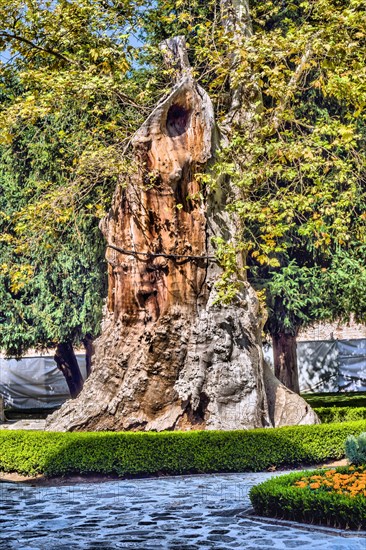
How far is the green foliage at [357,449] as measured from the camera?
9.39 meters

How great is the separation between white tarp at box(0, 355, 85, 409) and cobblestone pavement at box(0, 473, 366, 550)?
19.2 m

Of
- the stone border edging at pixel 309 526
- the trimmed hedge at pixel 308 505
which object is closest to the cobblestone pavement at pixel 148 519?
the stone border edging at pixel 309 526

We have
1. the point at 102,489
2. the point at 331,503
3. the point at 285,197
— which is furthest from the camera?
the point at 285,197

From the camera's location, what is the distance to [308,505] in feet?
25.9

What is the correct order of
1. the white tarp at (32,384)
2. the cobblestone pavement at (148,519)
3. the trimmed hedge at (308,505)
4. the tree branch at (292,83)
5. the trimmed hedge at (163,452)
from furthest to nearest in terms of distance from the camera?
the white tarp at (32,384) < the tree branch at (292,83) < the trimmed hedge at (163,452) < the trimmed hedge at (308,505) < the cobblestone pavement at (148,519)

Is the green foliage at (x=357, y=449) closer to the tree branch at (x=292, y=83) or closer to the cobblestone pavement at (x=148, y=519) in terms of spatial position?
the cobblestone pavement at (x=148, y=519)

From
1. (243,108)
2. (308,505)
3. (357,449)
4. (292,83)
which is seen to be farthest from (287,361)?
(308,505)

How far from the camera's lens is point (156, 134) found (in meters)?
14.7

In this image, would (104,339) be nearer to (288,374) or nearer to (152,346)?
(152,346)

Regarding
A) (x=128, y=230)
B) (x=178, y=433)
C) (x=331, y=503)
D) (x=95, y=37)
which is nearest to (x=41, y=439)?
(x=178, y=433)

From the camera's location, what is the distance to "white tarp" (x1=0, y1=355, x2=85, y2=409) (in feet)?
101

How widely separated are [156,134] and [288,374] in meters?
10.1

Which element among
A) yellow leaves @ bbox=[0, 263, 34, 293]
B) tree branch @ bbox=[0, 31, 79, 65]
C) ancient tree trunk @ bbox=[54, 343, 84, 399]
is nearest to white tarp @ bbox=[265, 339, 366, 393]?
ancient tree trunk @ bbox=[54, 343, 84, 399]

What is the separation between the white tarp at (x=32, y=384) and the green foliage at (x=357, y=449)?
22207 millimetres
